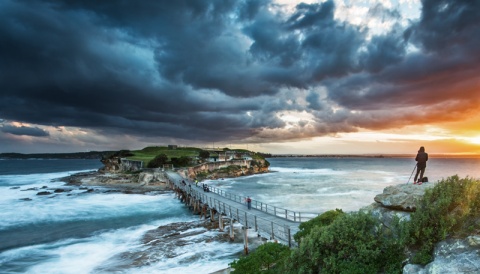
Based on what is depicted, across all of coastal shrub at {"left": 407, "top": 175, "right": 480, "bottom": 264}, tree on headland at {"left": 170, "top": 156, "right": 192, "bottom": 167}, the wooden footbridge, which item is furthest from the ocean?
tree on headland at {"left": 170, "top": 156, "right": 192, "bottom": 167}

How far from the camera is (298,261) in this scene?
10789 mm

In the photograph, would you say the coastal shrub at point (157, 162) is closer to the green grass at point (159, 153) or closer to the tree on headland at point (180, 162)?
the green grass at point (159, 153)

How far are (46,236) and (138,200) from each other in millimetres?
20032

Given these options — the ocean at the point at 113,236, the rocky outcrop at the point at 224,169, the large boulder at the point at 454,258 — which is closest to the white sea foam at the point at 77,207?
the ocean at the point at 113,236

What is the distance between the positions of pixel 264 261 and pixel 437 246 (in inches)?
285

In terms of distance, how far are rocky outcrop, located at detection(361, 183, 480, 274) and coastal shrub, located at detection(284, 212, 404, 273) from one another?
647mm

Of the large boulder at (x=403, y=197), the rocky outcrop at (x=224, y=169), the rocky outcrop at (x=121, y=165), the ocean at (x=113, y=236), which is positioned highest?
the large boulder at (x=403, y=197)

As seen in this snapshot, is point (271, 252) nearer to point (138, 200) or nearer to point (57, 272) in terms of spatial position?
point (57, 272)

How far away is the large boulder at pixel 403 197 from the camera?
10133 millimetres

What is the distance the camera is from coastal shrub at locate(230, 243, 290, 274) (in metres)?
12.8

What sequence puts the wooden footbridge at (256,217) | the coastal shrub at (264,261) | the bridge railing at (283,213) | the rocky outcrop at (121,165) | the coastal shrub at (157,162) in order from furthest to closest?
the coastal shrub at (157,162) → the rocky outcrop at (121,165) → the bridge railing at (283,213) → the wooden footbridge at (256,217) → the coastal shrub at (264,261)

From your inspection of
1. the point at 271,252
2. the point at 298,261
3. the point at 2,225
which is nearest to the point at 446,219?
the point at 298,261

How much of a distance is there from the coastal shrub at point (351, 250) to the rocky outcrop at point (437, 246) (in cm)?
65

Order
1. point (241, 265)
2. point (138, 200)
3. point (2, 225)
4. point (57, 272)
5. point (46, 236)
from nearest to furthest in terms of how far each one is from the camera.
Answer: point (241, 265), point (57, 272), point (46, 236), point (2, 225), point (138, 200)
